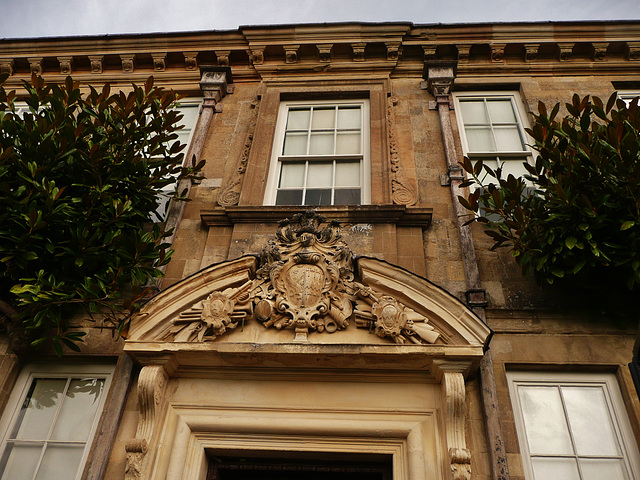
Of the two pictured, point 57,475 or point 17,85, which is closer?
point 57,475

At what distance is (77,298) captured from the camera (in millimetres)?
4723

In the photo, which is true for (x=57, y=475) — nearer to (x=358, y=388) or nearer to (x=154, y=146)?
(x=358, y=388)

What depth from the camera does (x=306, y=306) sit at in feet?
15.3

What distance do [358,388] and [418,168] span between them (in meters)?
3.00

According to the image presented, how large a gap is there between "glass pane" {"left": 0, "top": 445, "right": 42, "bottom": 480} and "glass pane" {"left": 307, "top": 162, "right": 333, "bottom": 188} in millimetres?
4058

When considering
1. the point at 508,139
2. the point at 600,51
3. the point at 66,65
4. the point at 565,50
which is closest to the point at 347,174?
the point at 508,139

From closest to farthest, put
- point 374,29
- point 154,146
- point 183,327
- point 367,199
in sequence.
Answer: point 183,327 → point 154,146 → point 367,199 → point 374,29

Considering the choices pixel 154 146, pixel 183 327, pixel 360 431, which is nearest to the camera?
pixel 360 431

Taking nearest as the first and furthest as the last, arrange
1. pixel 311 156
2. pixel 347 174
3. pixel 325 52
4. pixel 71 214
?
1. pixel 71 214
2. pixel 347 174
3. pixel 311 156
4. pixel 325 52

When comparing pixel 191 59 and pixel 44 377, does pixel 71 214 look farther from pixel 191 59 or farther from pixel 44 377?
pixel 191 59

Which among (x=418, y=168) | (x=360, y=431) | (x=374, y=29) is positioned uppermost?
(x=374, y=29)

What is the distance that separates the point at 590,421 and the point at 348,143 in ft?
14.1

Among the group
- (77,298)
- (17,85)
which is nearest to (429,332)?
(77,298)

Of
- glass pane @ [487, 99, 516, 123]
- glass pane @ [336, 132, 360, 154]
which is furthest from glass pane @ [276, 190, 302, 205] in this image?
glass pane @ [487, 99, 516, 123]
